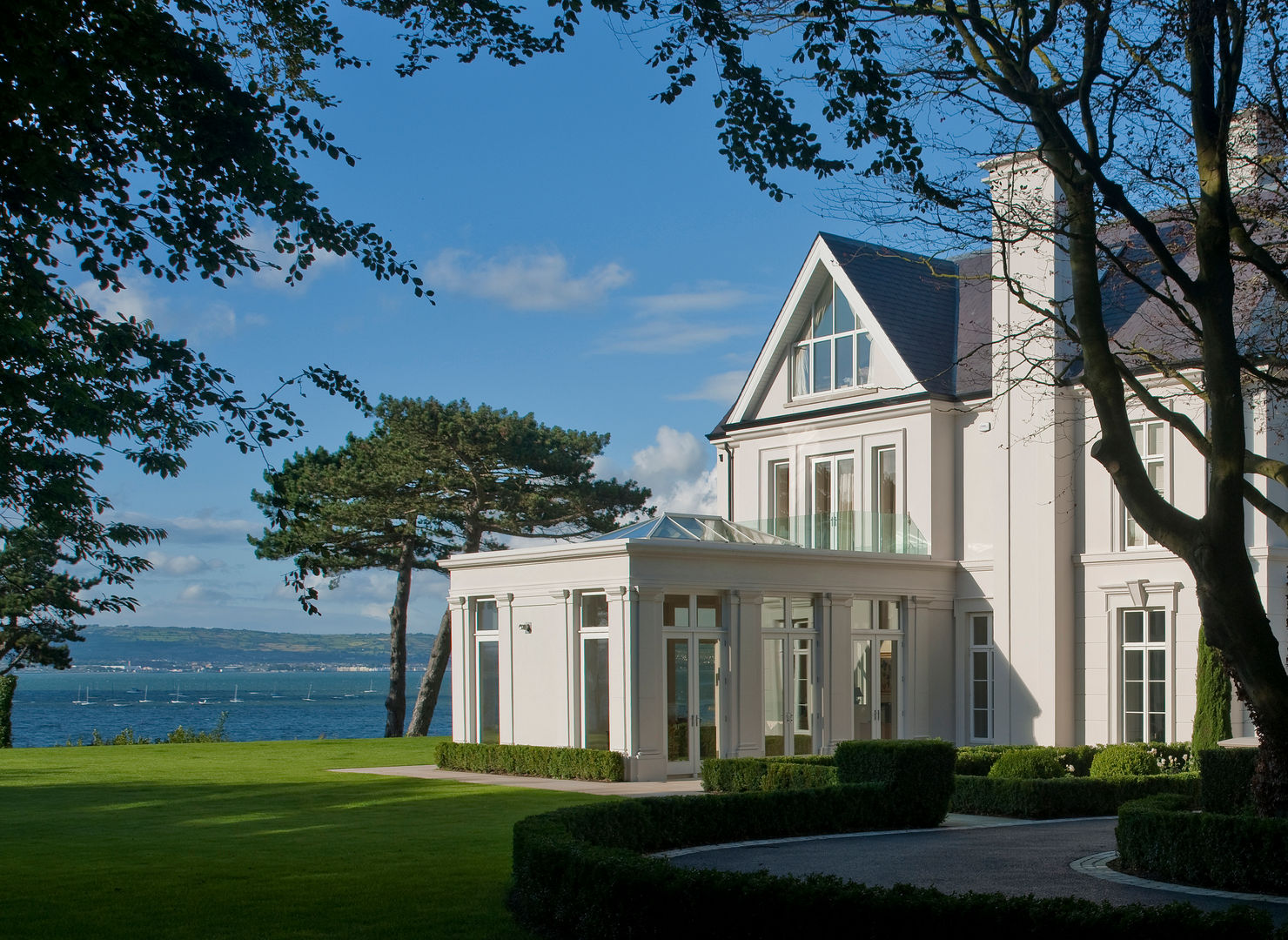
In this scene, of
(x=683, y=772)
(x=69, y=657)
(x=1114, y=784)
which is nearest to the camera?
(x=1114, y=784)

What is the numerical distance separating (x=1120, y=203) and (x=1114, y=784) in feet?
33.8

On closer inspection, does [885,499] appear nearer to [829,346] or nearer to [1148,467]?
[829,346]

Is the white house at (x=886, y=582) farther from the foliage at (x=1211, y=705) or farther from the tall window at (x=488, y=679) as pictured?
the foliage at (x=1211, y=705)

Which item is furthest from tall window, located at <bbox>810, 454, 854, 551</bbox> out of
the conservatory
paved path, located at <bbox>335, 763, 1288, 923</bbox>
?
paved path, located at <bbox>335, 763, 1288, 923</bbox>

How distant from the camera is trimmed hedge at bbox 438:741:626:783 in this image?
23594 millimetres

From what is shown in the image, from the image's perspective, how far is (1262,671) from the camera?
42.0 ft

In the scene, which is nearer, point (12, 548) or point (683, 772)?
point (12, 548)

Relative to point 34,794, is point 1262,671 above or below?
above

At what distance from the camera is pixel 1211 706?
21.4 m

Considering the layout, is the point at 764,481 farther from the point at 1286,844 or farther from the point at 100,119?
the point at 100,119

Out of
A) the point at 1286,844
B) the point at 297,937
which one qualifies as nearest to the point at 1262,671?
the point at 1286,844

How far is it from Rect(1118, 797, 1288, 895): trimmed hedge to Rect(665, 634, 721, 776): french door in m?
12.2

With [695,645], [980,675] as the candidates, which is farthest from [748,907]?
[980,675]

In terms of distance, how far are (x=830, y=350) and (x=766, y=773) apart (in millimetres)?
12395
